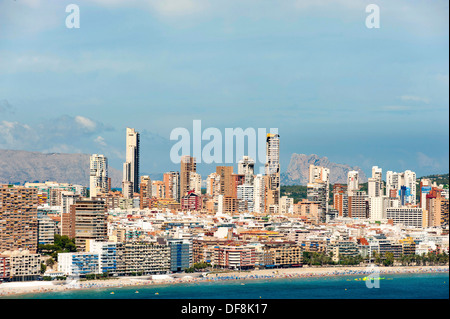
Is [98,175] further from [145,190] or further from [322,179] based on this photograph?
[322,179]

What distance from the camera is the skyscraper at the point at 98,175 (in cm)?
5519

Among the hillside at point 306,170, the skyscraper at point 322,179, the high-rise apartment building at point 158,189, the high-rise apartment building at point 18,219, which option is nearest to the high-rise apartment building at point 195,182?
the high-rise apartment building at point 158,189

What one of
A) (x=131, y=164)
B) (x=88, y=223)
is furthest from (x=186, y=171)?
(x=88, y=223)

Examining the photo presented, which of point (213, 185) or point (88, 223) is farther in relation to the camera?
point (213, 185)

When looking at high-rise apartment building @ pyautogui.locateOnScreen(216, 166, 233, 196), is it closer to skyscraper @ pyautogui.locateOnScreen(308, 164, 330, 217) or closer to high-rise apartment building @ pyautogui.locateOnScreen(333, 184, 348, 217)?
skyscraper @ pyautogui.locateOnScreen(308, 164, 330, 217)

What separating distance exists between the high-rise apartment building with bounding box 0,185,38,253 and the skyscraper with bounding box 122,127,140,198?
75.0 ft

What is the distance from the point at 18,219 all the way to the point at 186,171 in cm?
2474

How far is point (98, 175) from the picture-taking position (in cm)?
5600

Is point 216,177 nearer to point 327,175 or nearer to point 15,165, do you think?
point 327,175

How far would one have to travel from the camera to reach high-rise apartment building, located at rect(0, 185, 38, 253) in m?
31.6

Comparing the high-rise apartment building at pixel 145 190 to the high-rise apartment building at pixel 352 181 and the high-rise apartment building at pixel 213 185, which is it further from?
the high-rise apartment building at pixel 352 181

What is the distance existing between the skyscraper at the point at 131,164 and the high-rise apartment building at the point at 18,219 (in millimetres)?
22847

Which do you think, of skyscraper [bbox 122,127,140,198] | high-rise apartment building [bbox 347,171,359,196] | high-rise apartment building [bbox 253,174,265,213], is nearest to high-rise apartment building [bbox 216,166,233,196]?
high-rise apartment building [bbox 253,174,265,213]
